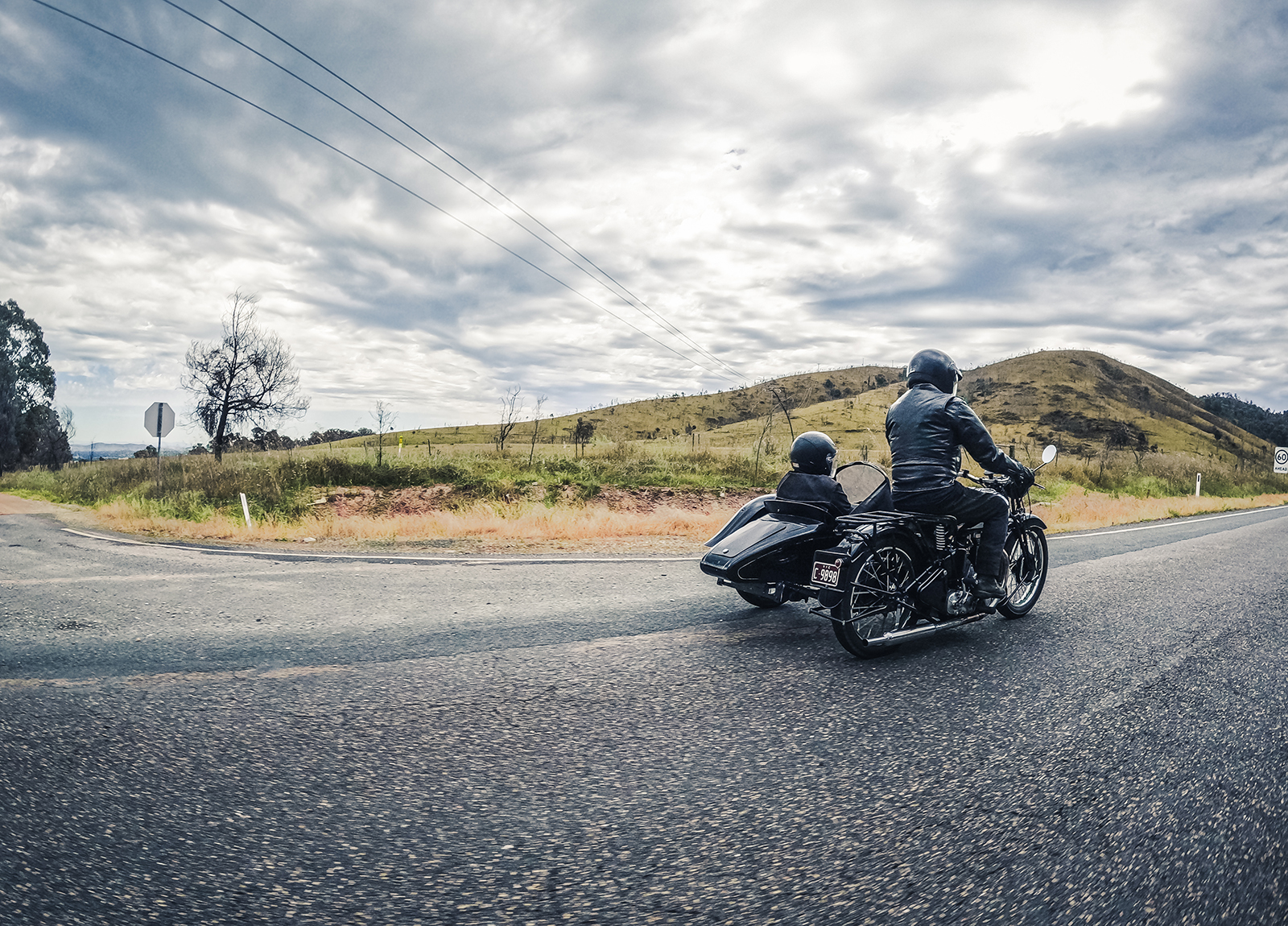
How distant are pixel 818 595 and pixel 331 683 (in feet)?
9.96

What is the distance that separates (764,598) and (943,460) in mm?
1761

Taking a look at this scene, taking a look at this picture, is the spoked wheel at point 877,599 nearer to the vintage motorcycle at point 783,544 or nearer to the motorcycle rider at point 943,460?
the vintage motorcycle at point 783,544

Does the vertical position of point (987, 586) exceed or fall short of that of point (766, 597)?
it exceeds it

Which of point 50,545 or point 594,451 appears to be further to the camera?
point 594,451

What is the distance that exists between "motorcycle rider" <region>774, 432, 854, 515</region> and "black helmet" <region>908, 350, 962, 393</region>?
823mm

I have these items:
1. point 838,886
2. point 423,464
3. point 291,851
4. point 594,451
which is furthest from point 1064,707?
point 594,451

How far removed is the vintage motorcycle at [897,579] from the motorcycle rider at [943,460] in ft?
0.41

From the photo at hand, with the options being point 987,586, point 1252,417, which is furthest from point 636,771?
point 1252,417

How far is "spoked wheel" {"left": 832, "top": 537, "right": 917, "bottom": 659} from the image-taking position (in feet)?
14.5

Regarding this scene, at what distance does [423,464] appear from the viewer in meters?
28.2

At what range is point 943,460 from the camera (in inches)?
194

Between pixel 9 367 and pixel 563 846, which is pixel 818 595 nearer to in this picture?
pixel 563 846

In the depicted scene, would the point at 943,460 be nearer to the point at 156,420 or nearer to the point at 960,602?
the point at 960,602

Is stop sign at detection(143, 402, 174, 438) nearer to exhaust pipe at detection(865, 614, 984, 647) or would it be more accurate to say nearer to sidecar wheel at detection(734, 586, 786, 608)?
sidecar wheel at detection(734, 586, 786, 608)
